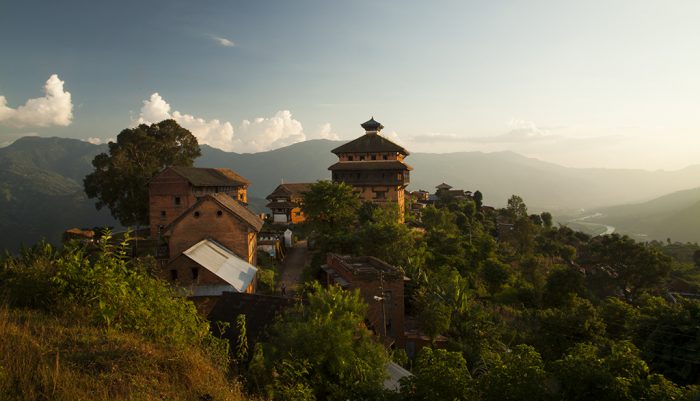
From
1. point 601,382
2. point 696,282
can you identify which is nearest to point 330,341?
point 601,382

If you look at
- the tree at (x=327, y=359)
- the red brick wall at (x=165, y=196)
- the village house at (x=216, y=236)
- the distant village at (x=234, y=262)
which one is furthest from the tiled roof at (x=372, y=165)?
the tree at (x=327, y=359)

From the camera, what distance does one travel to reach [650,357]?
13125mm

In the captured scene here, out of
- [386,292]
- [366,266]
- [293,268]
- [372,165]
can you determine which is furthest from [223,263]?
[372,165]

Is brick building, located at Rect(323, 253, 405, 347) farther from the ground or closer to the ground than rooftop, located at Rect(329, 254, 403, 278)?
closer to the ground

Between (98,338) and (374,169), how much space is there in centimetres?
3919

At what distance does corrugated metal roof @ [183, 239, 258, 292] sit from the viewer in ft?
67.1

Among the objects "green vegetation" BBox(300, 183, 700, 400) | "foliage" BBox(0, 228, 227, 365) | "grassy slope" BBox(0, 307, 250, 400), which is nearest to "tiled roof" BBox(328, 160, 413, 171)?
"green vegetation" BBox(300, 183, 700, 400)

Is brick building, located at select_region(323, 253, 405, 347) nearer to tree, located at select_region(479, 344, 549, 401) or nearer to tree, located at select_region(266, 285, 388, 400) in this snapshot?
tree, located at select_region(266, 285, 388, 400)

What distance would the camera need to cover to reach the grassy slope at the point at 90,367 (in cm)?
483

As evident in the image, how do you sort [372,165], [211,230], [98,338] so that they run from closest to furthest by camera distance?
[98,338] → [211,230] → [372,165]

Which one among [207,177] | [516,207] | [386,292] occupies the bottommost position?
[386,292]

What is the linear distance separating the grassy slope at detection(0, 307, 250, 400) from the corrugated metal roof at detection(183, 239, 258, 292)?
44.4 feet

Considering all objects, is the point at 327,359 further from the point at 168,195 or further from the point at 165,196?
the point at 165,196

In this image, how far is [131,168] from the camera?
39625 mm
